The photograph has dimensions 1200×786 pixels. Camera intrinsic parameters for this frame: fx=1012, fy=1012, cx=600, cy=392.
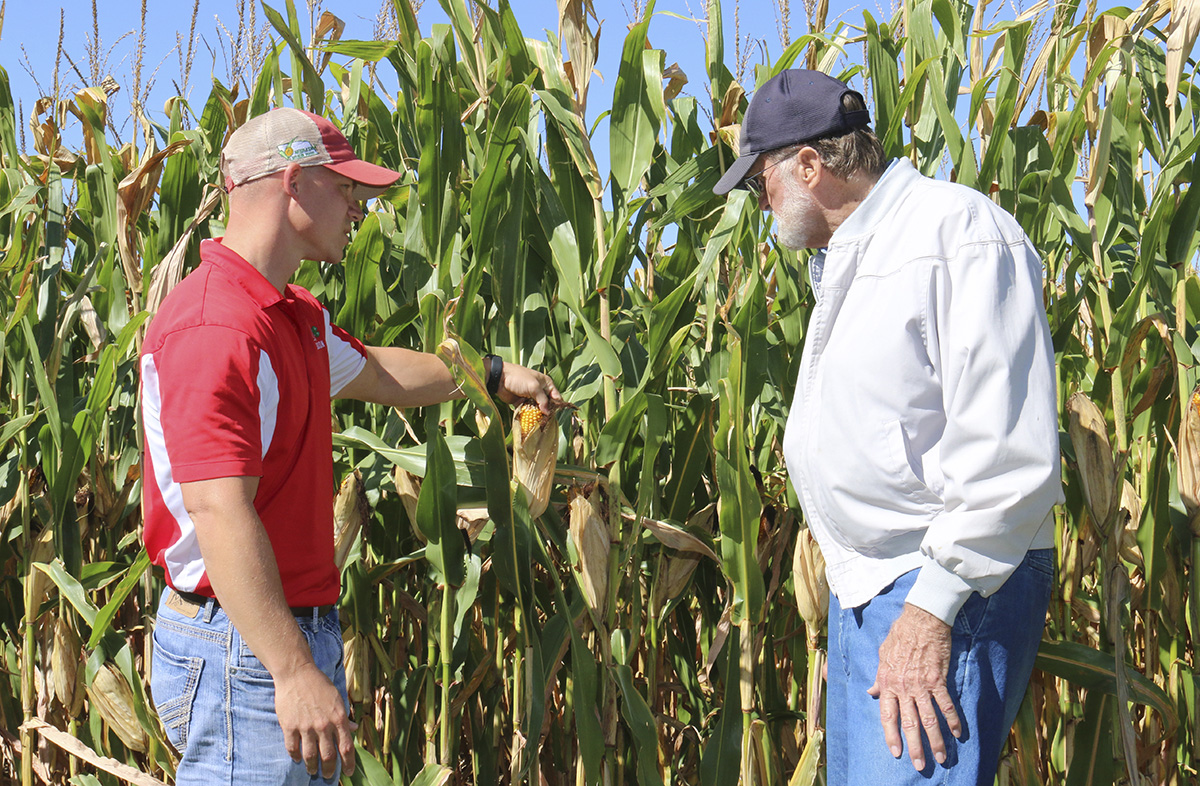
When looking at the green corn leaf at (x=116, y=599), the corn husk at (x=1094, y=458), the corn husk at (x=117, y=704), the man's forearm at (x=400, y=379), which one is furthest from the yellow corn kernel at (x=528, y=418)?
the corn husk at (x=117, y=704)

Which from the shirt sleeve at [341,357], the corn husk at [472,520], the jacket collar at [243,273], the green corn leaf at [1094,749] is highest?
the jacket collar at [243,273]

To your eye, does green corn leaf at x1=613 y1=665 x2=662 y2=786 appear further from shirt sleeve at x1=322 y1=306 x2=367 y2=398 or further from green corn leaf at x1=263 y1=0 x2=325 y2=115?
green corn leaf at x1=263 y1=0 x2=325 y2=115

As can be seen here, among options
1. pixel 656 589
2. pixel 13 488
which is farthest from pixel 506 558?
pixel 13 488

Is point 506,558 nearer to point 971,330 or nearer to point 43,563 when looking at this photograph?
point 971,330

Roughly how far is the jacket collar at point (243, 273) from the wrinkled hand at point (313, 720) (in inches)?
25.0

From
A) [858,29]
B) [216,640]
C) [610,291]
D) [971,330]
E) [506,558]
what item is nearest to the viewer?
[971,330]

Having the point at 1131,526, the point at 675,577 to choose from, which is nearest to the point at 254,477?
the point at 675,577

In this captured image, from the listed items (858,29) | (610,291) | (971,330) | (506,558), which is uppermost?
(858,29)

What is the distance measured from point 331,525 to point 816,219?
106 cm

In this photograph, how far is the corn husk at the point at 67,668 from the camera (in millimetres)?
2633

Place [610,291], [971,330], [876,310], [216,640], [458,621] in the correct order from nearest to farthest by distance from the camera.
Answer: [971,330] → [876,310] → [216,640] → [458,621] → [610,291]

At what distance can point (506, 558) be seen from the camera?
6.98ft

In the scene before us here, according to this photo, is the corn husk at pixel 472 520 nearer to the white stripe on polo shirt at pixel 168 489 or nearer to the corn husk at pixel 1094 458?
the white stripe on polo shirt at pixel 168 489

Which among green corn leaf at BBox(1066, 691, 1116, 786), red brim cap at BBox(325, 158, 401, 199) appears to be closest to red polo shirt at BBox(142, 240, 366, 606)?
red brim cap at BBox(325, 158, 401, 199)
